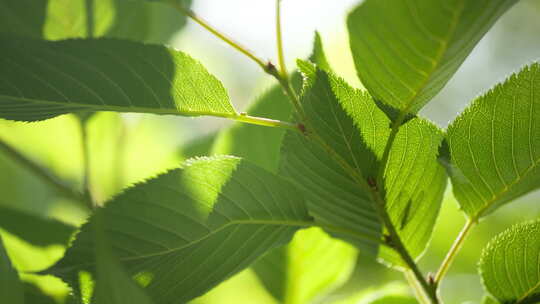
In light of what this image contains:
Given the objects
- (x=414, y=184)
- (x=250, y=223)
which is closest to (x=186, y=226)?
(x=250, y=223)

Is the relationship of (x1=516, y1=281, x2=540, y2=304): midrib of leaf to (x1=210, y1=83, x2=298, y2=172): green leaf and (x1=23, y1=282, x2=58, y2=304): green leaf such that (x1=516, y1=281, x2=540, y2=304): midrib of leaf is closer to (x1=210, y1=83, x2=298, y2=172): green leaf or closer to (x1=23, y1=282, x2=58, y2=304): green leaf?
(x1=210, y1=83, x2=298, y2=172): green leaf

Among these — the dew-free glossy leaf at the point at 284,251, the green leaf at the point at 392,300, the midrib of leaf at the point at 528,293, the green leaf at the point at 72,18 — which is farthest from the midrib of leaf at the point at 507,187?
the green leaf at the point at 72,18

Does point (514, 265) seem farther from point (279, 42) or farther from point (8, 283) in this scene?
point (8, 283)

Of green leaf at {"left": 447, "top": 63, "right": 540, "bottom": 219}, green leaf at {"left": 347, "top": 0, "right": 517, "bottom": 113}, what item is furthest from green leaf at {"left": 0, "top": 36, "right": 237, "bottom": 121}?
green leaf at {"left": 447, "top": 63, "right": 540, "bottom": 219}

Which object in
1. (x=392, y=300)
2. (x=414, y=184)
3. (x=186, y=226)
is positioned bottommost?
(x=392, y=300)

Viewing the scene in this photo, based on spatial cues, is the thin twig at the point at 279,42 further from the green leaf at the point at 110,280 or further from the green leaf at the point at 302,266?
the green leaf at the point at 302,266

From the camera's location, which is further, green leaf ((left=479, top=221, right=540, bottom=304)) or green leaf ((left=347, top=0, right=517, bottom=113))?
green leaf ((left=479, top=221, right=540, bottom=304))

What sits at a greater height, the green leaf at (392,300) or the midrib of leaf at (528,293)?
the midrib of leaf at (528,293)
